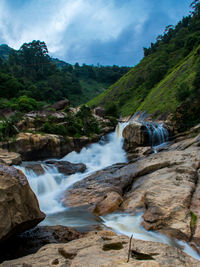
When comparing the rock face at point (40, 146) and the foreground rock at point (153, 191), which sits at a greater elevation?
the rock face at point (40, 146)

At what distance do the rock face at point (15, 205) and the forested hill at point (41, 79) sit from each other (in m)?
30.0

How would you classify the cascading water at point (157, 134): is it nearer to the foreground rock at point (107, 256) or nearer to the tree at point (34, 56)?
the foreground rock at point (107, 256)

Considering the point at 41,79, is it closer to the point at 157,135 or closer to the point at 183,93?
the point at 183,93

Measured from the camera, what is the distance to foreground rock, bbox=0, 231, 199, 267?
345 cm

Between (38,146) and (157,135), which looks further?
(157,135)

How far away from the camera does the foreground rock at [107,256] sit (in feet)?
11.3

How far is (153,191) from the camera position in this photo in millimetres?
9086

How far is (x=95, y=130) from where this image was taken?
101 ft

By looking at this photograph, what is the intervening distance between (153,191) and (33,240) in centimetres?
572

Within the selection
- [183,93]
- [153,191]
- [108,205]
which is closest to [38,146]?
[108,205]

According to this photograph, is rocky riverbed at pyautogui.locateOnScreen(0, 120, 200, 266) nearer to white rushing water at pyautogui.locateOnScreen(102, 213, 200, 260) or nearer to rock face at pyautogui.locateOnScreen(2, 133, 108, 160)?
white rushing water at pyautogui.locateOnScreen(102, 213, 200, 260)

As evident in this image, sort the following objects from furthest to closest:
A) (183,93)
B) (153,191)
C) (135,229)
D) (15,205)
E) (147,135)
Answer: (183,93)
(147,135)
(153,191)
(135,229)
(15,205)

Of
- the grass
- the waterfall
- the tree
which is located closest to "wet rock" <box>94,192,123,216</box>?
the waterfall

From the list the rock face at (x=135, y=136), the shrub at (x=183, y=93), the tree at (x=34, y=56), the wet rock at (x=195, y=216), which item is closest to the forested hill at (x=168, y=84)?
the shrub at (x=183, y=93)
